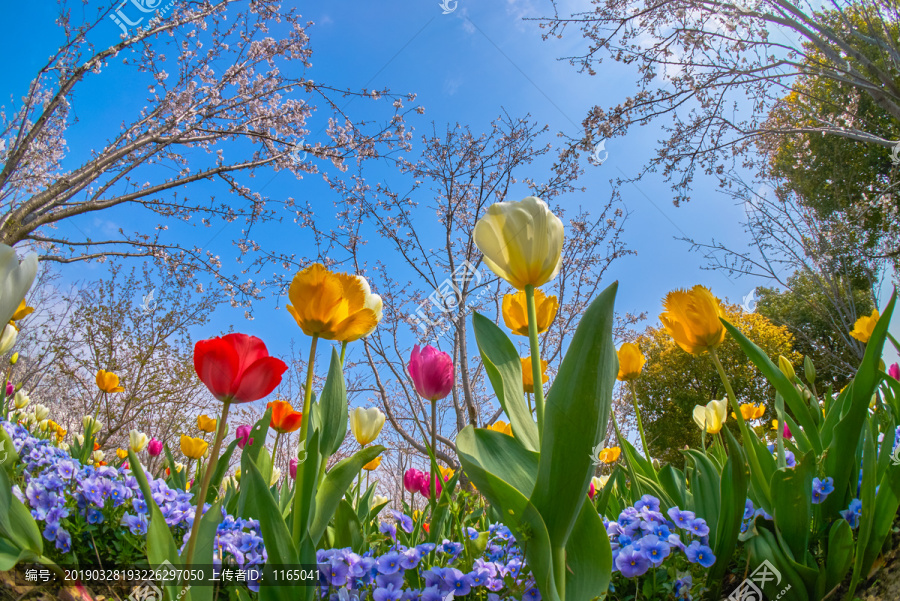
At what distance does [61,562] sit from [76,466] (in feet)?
1.01

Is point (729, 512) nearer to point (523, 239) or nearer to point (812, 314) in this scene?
point (523, 239)

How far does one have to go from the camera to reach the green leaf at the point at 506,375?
82 centimetres

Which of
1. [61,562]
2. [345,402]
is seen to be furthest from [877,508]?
[61,562]

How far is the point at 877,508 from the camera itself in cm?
93

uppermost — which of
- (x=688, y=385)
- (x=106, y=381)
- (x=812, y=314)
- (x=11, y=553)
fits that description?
(x=812, y=314)

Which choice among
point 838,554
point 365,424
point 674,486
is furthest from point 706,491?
point 365,424

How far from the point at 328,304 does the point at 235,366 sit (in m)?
0.20

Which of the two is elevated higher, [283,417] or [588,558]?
[283,417]

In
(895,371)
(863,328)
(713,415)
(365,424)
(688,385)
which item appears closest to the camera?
(365,424)

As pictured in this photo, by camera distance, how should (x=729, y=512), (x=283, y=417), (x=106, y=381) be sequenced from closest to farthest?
1. (x=729, y=512)
2. (x=283, y=417)
3. (x=106, y=381)

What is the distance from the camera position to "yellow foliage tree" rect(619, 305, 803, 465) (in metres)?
8.22

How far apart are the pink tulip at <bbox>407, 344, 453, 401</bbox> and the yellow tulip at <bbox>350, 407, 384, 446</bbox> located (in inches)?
8.5

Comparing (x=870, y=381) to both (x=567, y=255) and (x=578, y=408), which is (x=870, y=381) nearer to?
(x=578, y=408)

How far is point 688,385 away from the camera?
28.1 feet
